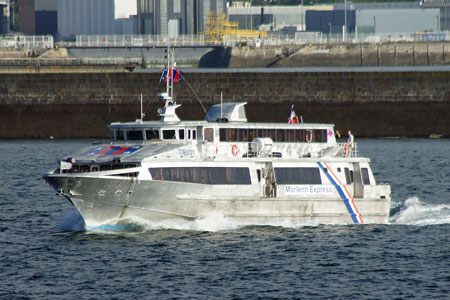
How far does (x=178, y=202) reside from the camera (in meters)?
32.0

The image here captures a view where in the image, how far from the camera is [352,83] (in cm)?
7088

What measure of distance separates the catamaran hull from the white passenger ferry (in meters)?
0.04

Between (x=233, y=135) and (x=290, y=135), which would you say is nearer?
(x=233, y=135)

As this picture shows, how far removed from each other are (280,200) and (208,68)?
107 m

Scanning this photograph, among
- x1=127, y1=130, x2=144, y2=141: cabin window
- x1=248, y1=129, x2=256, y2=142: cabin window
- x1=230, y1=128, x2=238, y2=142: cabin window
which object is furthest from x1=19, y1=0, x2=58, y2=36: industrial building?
x1=230, y1=128, x2=238, y2=142: cabin window

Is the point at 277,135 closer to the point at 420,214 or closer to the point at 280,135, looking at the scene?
the point at 280,135

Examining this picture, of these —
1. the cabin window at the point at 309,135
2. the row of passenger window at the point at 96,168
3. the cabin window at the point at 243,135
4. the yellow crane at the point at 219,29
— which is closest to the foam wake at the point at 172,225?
the row of passenger window at the point at 96,168

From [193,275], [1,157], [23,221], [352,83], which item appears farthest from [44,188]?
[352,83]

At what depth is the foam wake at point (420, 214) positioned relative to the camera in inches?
1453

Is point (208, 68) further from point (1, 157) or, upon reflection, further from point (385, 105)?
point (1, 157)

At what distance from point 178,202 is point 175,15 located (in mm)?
133704

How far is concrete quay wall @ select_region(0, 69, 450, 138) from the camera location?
69.6 meters

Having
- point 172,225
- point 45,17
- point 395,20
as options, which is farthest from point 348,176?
point 395,20

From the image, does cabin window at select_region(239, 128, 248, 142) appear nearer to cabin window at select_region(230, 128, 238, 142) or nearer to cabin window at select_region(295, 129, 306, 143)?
cabin window at select_region(230, 128, 238, 142)
